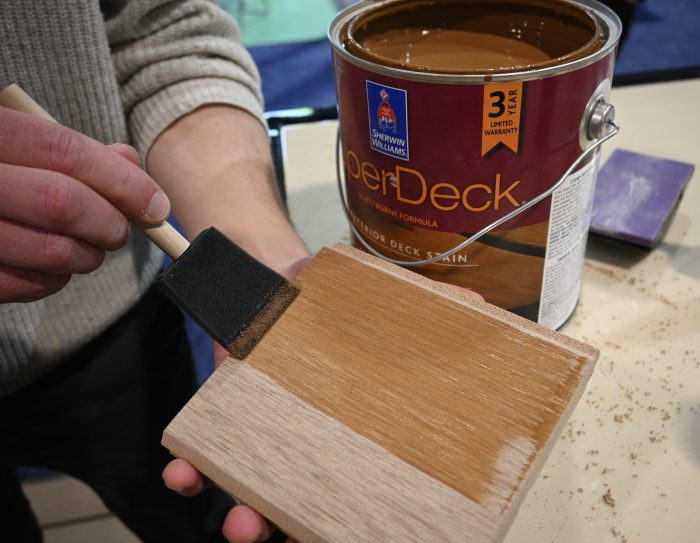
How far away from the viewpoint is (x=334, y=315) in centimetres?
50

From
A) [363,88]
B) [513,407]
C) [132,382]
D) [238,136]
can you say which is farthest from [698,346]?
[132,382]

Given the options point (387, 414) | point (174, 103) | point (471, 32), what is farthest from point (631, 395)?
point (174, 103)

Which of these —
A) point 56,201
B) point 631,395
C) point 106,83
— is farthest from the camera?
point 106,83

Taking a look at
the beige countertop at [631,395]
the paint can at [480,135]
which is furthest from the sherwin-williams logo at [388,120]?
the beige countertop at [631,395]

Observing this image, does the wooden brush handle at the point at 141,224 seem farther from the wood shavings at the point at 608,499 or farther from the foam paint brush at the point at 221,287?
the wood shavings at the point at 608,499

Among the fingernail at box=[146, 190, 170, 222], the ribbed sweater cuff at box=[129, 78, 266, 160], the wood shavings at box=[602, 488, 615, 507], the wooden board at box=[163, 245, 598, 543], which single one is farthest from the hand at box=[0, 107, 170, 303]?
the wood shavings at box=[602, 488, 615, 507]

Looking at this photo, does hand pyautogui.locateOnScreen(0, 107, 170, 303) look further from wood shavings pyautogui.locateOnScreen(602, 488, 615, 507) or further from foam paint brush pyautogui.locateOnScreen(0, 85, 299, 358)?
wood shavings pyautogui.locateOnScreen(602, 488, 615, 507)

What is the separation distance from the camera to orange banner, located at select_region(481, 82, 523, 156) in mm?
420

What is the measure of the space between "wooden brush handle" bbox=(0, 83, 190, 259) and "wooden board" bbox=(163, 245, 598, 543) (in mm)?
106

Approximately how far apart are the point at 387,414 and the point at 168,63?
499mm

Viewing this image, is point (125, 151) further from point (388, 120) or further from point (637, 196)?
point (637, 196)

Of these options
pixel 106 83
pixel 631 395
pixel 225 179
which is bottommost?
pixel 631 395

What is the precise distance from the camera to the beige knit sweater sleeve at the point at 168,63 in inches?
27.6

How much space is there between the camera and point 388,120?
1.51ft
